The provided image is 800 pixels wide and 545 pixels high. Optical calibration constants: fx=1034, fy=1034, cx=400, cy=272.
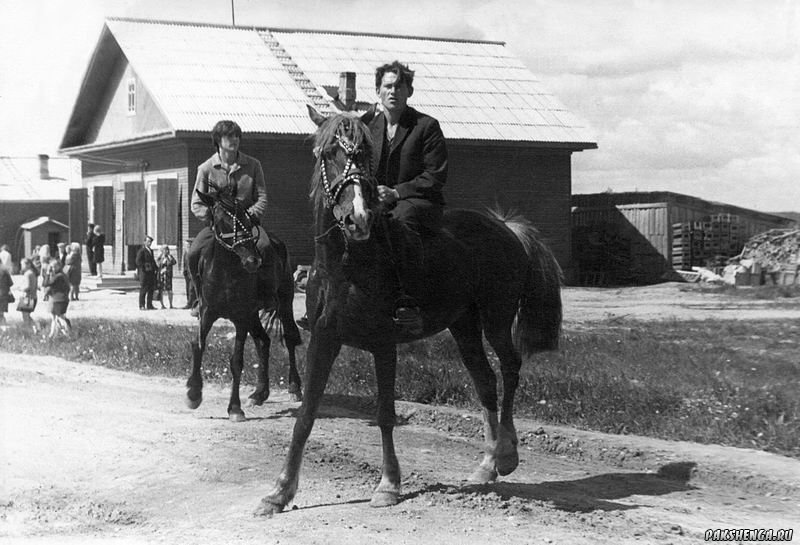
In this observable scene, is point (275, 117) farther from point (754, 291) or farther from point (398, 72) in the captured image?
point (398, 72)

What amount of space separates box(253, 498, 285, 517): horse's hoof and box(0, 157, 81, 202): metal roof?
2716 cm

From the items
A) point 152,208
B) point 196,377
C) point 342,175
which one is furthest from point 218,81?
point 342,175

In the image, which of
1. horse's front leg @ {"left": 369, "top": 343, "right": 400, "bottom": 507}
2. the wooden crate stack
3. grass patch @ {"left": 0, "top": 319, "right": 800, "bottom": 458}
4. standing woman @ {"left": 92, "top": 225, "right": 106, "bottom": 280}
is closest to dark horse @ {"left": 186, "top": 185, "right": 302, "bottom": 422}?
grass patch @ {"left": 0, "top": 319, "right": 800, "bottom": 458}

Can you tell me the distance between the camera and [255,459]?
7891 millimetres

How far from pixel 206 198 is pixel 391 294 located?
3.74 meters

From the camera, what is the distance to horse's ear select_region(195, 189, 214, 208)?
9.87m

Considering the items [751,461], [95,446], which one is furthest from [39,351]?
[751,461]

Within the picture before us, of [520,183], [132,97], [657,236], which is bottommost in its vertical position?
[657,236]

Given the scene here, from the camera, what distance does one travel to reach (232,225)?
995cm

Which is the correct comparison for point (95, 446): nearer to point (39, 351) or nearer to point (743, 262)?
point (39, 351)

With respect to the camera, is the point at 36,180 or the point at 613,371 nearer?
the point at 613,371

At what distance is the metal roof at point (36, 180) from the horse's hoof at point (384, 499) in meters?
27.2

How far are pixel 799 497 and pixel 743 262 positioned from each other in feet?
79.3

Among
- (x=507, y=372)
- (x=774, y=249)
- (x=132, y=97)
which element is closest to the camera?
(x=507, y=372)
